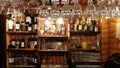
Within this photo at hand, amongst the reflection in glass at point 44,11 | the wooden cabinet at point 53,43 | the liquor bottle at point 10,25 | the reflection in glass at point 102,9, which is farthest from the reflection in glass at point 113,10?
the liquor bottle at point 10,25

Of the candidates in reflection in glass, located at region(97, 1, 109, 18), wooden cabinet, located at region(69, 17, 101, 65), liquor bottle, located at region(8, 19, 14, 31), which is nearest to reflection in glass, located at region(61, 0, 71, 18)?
reflection in glass, located at region(97, 1, 109, 18)

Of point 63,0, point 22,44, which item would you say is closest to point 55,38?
point 22,44

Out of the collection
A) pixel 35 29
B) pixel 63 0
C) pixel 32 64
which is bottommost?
pixel 32 64

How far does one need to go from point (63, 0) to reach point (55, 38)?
91.8 inches

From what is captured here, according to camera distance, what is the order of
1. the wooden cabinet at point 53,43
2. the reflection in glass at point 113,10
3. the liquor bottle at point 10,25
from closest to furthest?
the reflection in glass at point 113,10
the wooden cabinet at point 53,43
the liquor bottle at point 10,25

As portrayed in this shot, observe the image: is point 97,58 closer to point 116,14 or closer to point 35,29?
point 35,29

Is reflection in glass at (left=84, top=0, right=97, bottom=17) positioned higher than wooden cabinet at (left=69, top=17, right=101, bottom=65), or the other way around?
reflection in glass at (left=84, top=0, right=97, bottom=17)

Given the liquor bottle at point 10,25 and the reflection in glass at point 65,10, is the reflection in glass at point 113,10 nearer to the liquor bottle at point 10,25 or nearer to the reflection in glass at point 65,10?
the reflection in glass at point 65,10

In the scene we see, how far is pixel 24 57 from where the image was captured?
19.2ft

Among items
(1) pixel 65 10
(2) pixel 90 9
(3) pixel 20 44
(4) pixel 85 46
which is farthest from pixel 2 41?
(2) pixel 90 9

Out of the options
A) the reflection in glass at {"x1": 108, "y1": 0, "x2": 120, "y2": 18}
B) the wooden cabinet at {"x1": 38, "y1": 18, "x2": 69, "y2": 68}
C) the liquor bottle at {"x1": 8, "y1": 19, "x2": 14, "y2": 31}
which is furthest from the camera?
the liquor bottle at {"x1": 8, "y1": 19, "x2": 14, "y2": 31}

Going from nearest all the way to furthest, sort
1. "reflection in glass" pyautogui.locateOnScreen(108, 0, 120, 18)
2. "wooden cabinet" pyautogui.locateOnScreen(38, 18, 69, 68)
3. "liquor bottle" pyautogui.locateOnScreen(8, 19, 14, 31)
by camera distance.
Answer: "reflection in glass" pyautogui.locateOnScreen(108, 0, 120, 18) → "wooden cabinet" pyautogui.locateOnScreen(38, 18, 69, 68) → "liquor bottle" pyautogui.locateOnScreen(8, 19, 14, 31)

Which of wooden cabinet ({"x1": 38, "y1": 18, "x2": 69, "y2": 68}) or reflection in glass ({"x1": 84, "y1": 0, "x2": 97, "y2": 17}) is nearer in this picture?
reflection in glass ({"x1": 84, "y1": 0, "x2": 97, "y2": 17})

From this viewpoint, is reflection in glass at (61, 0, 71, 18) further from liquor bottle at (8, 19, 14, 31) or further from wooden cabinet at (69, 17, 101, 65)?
liquor bottle at (8, 19, 14, 31)
